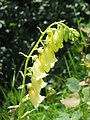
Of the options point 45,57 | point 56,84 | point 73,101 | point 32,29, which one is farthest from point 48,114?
point 32,29

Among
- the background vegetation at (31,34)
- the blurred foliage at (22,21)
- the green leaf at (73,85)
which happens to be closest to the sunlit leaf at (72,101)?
the green leaf at (73,85)

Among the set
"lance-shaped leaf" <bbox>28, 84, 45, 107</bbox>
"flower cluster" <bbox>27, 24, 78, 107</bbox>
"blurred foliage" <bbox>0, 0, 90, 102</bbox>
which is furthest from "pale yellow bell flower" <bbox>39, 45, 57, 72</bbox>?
"blurred foliage" <bbox>0, 0, 90, 102</bbox>

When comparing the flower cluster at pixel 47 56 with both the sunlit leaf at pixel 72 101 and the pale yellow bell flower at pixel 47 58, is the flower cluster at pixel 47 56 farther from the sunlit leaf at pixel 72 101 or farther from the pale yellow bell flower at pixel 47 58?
the sunlit leaf at pixel 72 101

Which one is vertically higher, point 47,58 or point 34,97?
point 47,58

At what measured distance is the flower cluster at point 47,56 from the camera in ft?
6.12

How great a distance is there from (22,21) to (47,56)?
2210 millimetres

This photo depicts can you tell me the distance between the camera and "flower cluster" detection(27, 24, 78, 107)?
186 centimetres

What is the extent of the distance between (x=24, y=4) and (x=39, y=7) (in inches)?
5.3

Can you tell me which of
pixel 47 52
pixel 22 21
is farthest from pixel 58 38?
pixel 22 21

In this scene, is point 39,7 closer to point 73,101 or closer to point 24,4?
point 24,4

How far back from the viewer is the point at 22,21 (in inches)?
160

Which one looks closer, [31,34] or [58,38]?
[58,38]

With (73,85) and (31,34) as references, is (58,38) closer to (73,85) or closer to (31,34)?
(73,85)

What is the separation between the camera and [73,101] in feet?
8.26
